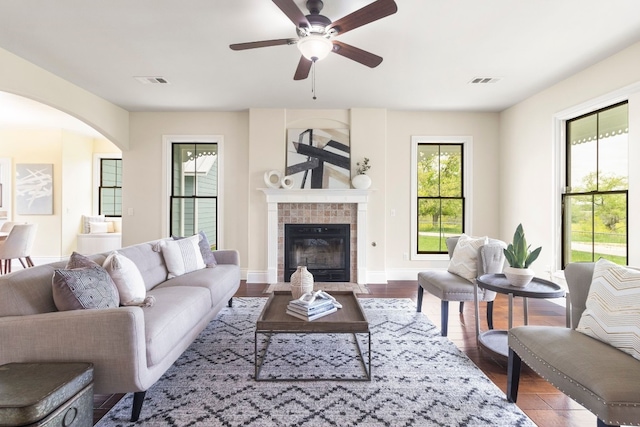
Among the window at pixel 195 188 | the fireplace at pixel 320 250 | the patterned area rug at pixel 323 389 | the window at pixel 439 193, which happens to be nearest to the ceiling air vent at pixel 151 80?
the window at pixel 195 188

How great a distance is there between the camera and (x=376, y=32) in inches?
115

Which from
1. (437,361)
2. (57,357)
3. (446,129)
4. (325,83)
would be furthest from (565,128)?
(57,357)

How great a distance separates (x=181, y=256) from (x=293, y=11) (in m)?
2.51

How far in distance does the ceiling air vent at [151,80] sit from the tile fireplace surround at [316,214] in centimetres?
196

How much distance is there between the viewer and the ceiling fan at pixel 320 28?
2.06m

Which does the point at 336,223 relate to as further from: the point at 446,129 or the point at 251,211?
the point at 446,129

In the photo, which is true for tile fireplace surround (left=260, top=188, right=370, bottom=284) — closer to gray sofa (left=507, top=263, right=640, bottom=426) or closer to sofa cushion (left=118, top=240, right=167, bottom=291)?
sofa cushion (left=118, top=240, right=167, bottom=291)

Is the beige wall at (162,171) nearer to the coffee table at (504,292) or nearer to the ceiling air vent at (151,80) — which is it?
the ceiling air vent at (151,80)

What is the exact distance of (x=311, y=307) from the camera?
2.33 metres

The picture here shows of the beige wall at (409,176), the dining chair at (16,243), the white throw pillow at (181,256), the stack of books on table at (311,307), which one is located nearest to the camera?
the stack of books on table at (311,307)

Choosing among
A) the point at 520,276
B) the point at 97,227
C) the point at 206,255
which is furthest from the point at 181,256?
the point at 97,227

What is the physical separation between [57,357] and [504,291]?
2.88 meters

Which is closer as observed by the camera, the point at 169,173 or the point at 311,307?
the point at 311,307

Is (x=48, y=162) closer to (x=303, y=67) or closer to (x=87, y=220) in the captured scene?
(x=87, y=220)
